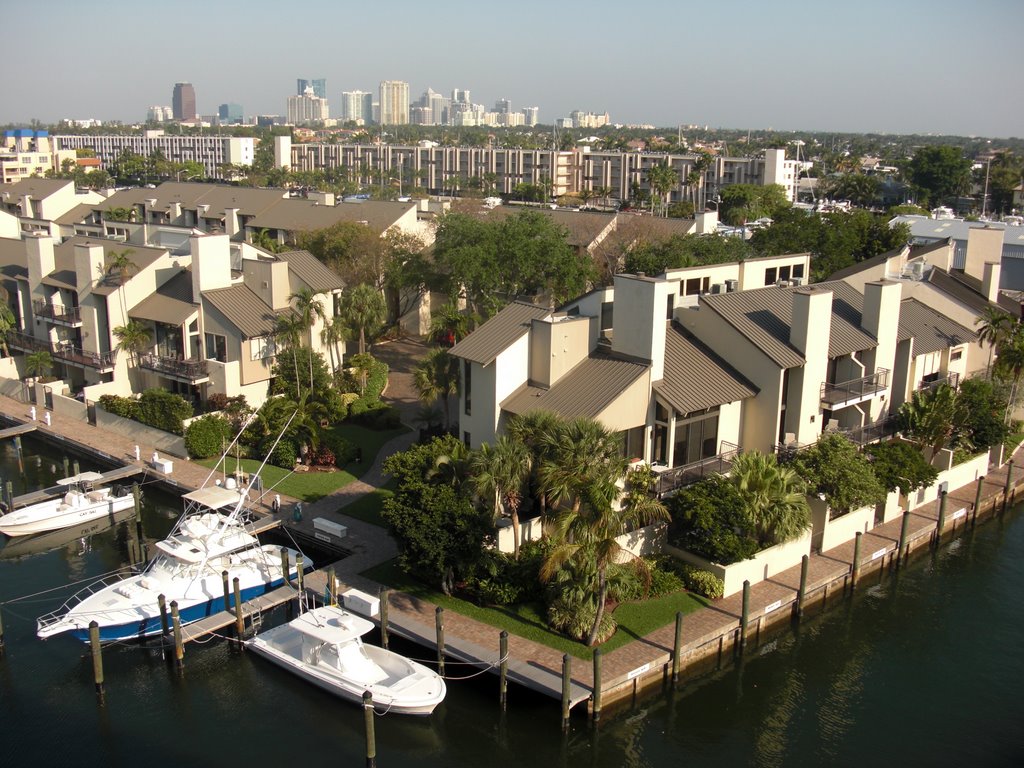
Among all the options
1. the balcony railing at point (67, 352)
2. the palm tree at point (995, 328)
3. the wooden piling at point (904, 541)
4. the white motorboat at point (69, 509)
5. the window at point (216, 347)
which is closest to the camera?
the wooden piling at point (904, 541)

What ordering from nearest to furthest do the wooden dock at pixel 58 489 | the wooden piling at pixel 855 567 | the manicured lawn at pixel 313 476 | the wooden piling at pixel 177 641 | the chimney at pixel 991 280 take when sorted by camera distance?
the wooden piling at pixel 177 641 < the wooden piling at pixel 855 567 < the manicured lawn at pixel 313 476 < the wooden dock at pixel 58 489 < the chimney at pixel 991 280

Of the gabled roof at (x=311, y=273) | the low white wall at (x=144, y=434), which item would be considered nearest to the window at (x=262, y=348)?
the gabled roof at (x=311, y=273)

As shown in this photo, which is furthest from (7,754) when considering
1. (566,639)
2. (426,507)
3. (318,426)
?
(318,426)

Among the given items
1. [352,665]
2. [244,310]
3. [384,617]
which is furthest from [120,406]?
[352,665]

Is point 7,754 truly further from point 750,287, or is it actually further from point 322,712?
point 750,287

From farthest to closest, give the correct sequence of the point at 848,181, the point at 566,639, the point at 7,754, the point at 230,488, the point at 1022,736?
the point at 848,181, the point at 230,488, the point at 566,639, the point at 1022,736, the point at 7,754

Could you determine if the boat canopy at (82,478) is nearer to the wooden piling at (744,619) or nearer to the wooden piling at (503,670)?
the wooden piling at (503,670)

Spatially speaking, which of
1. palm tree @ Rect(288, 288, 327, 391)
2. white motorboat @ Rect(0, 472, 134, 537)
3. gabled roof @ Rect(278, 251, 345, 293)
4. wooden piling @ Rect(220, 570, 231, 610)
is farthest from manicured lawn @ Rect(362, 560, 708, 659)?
gabled roof @ Rect(278, 251, 345, 293)
